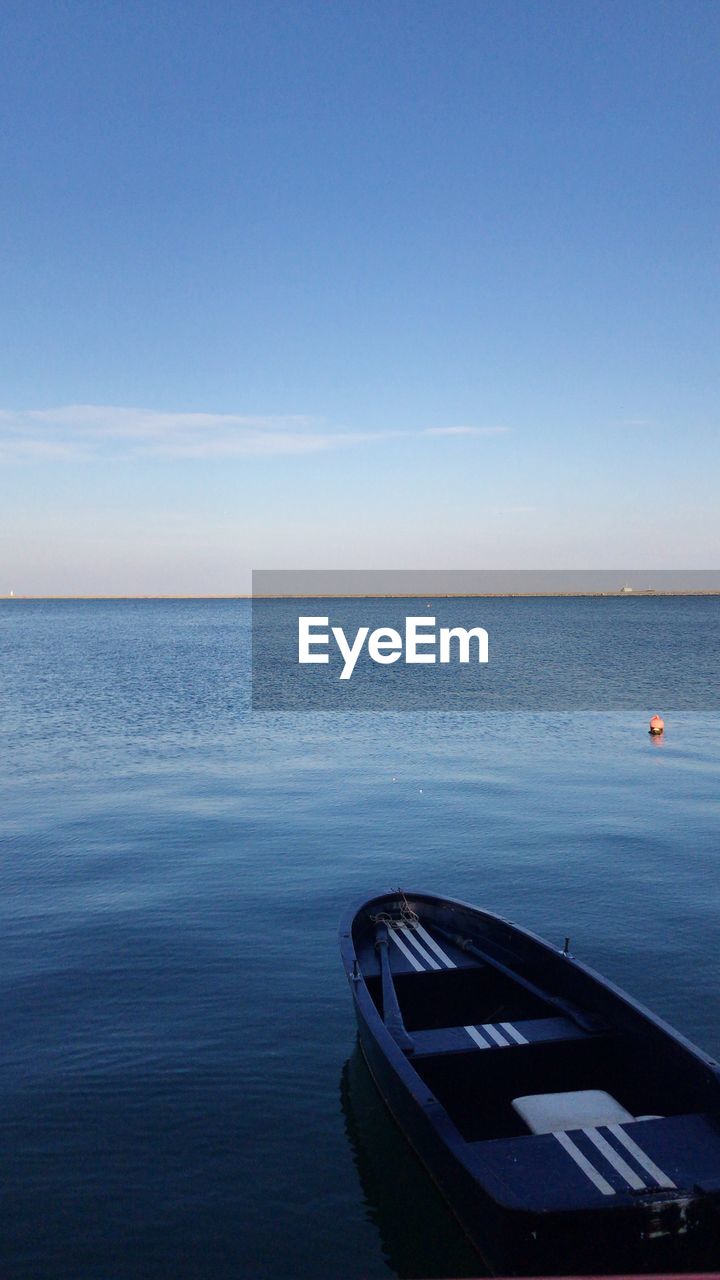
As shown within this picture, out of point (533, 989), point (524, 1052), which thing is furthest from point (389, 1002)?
point (533, 989)

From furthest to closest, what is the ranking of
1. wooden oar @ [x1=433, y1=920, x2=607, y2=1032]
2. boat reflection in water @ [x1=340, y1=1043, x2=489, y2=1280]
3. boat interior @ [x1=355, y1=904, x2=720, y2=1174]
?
wooden oar @ [x1=433, y1=920, x2=607, y2=1032] < boat interior @ [x1=355, y1=904, x2=720, y2=1174] < boat reflection in water @ [x1=340, y1=1043, x2=489, y2=1280]

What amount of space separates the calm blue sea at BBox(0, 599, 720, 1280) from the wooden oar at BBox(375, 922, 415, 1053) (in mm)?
1210

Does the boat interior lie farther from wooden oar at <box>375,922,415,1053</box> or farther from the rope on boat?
the rope on boat

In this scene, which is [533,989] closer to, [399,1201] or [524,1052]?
[524,1052]

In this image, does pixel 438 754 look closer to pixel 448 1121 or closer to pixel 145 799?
pixel 145 799

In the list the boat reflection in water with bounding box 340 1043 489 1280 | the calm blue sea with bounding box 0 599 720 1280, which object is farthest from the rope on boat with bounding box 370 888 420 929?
the boat reflection in water with bounding box 340 1043 489 1280

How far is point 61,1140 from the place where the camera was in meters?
10.8

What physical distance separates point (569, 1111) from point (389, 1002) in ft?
9.99

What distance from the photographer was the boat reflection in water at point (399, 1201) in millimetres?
9219

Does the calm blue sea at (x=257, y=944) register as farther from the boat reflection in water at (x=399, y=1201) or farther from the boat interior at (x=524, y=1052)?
the boat interior at (x=524, y=1052)

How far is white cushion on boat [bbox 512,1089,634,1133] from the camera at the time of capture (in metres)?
9.62

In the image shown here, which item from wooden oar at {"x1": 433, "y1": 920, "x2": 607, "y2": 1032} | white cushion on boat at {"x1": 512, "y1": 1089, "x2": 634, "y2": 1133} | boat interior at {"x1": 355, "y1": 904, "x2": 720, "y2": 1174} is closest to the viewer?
white cushion on boat at {"x1": 512, "y1": 1089, "x2": 634, "y2": 1133}

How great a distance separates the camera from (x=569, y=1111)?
388 inches

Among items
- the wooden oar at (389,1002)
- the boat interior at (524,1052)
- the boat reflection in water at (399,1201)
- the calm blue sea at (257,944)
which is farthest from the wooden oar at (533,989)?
the boat reflection in water at (399,1201)
